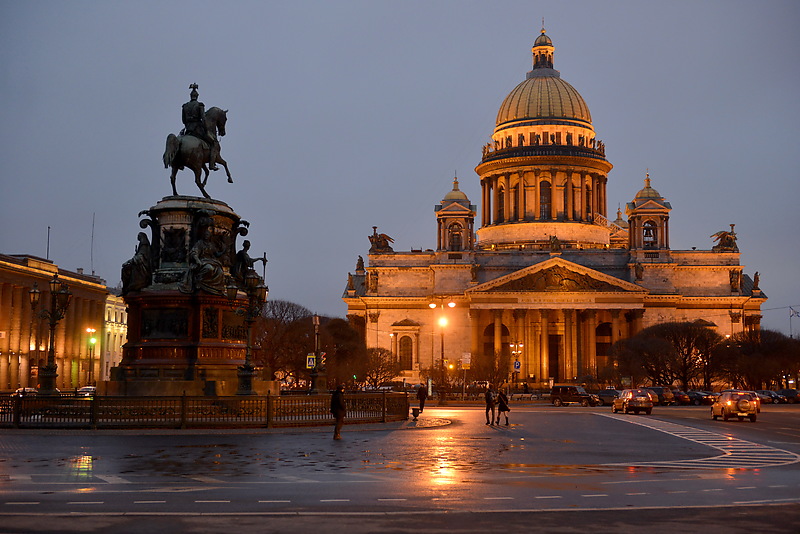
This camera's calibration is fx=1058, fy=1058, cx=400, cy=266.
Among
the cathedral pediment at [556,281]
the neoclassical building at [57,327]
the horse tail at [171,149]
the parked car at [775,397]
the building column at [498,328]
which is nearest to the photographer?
the horse tail at [171,149]

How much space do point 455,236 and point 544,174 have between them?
1788 cm

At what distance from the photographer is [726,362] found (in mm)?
103812

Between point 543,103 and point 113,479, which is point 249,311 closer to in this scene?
point 113,479

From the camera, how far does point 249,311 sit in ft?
123

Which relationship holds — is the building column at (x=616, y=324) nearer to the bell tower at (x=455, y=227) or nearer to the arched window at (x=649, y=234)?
the arched window at (x=649, y=234)

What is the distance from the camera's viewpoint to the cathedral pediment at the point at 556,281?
126688 millimetres

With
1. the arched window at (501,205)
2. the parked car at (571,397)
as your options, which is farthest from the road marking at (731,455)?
the arched window at (501,205)

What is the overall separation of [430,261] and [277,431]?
333ft

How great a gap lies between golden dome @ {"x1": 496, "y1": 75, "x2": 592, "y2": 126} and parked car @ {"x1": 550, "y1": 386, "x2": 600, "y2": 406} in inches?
2790

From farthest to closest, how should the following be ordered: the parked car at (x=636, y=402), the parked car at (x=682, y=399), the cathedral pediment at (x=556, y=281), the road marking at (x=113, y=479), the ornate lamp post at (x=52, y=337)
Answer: the cathedral pediment at (x=556, y=281), the parked car at (x=682, y=399), the parked car at (x=636, y=402), the ornate lamp post at (x=52, y=337), the road marking at (x=113, y=479)

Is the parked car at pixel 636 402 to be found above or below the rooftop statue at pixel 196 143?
below

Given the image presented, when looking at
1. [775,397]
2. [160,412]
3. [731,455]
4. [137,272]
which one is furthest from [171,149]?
[775,397]

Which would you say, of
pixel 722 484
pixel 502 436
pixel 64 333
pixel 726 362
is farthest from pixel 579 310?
pixel 722 484

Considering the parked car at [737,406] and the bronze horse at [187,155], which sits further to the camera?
the parked car at [737,406]
